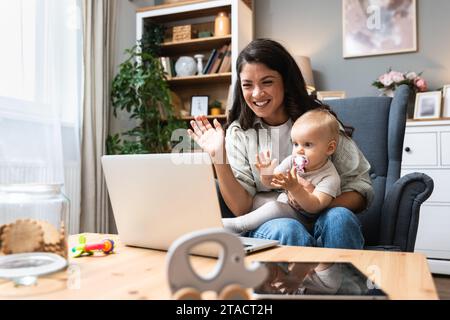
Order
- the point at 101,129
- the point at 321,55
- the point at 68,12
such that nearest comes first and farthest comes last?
Result: the point at 68,12
the point at 101,129
the point at 321,55

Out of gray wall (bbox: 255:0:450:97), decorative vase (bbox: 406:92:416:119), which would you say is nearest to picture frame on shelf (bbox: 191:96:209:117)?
gray wall (bbox: 255:0:450:97)

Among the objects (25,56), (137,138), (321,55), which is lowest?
(137,138)

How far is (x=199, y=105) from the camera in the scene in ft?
11.2

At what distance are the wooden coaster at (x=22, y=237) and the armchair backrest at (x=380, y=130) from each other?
3.95ft

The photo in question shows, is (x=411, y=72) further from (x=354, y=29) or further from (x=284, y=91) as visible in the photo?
(x=284, y=91)

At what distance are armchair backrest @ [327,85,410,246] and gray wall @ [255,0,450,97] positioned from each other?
57.5 inches

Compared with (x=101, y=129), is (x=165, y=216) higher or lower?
lower

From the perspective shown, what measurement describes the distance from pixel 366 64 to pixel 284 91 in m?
1.90

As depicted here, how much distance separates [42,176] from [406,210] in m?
1.87

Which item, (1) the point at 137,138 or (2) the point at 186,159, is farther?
(1) the point at 137,138

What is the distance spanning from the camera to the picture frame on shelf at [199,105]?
3379 mm

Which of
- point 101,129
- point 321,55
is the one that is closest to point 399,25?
point 321,55

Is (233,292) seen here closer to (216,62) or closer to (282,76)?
(282,76)

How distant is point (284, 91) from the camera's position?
1519 mm
